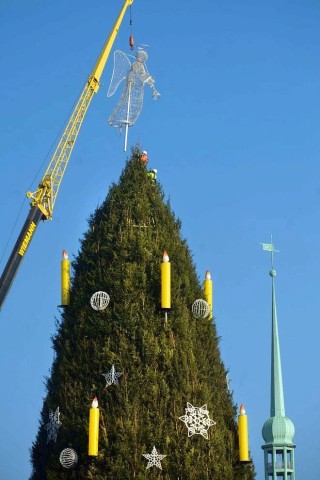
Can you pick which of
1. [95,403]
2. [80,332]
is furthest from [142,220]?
[95,403]

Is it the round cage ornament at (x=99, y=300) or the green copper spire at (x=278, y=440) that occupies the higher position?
the green copper spire at (x=278, y=440)

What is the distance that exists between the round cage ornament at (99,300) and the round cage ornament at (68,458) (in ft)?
17.9

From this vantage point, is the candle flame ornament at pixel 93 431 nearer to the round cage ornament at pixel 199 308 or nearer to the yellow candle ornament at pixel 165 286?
the yellow candle ornament at pixel 165 286

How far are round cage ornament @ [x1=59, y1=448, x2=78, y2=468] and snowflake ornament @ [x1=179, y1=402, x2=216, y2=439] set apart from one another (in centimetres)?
411

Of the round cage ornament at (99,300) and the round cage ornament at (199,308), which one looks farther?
the round cage ornament at (199,308)

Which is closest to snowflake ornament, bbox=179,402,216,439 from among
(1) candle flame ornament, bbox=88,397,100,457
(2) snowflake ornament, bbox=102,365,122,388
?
(2) snowflake ornament, bbox=102,365,122,388

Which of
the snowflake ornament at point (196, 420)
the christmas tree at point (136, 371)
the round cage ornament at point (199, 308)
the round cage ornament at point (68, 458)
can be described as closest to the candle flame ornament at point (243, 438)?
the christmas tree at point (136, 371)

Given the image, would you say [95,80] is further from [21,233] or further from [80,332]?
[80,332]

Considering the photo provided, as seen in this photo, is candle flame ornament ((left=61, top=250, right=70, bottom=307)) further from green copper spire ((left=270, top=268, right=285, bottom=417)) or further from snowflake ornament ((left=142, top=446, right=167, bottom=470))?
green copper spire ((left=270, top=268, right=285, bottom=417))

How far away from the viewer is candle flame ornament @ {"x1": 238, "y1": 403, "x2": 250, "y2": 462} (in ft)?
109

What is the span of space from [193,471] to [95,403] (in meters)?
4.21

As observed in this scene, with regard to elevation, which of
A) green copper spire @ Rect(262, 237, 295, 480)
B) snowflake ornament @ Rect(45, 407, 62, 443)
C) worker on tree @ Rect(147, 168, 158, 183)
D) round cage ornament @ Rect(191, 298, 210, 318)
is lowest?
snowflake ornament @ Rect(45, 407, 62, 443)

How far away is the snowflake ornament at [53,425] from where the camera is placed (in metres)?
33.1

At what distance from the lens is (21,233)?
5044cm
